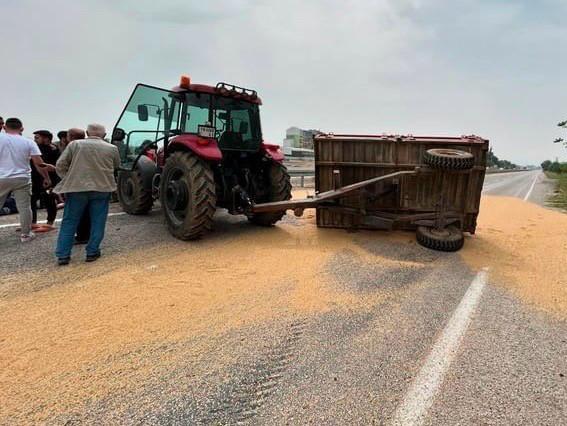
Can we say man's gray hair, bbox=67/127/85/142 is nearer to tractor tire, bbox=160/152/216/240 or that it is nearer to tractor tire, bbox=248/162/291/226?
tractor tire, bbox=160/152/216/240

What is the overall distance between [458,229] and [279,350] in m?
4.22

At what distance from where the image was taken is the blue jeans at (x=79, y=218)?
4.23 m

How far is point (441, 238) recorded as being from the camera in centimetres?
527

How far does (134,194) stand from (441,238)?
562 centimetres

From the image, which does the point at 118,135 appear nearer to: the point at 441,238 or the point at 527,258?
the point at 441,238

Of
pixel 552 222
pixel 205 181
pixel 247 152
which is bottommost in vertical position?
pixel 552 222

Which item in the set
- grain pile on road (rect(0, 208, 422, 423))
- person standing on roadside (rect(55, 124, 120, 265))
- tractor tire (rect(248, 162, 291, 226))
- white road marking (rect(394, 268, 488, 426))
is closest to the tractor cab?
tractor tire (rect(248, 162, 291, 226))

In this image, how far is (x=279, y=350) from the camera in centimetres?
259

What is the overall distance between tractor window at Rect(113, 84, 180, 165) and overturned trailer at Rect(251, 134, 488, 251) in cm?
226

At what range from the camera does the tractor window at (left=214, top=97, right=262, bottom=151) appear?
5980mm

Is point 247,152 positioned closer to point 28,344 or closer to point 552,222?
point 28,344

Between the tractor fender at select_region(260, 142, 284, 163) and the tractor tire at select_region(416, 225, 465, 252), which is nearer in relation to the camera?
the tractor tire at select_region(416, 225, 465, 252)

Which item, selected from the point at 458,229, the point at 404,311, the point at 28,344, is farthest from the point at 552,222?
the point at 28,344

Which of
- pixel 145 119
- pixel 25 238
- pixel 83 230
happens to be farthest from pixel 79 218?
pixel 145 119
